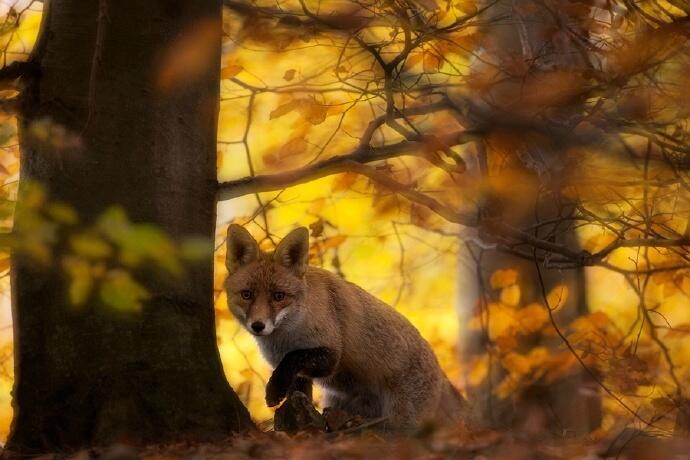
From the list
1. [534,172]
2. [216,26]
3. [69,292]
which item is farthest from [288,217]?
[69,292]

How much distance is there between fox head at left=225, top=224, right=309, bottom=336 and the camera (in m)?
6.27

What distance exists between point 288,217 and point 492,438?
6115 millimetres

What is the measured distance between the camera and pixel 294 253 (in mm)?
6500

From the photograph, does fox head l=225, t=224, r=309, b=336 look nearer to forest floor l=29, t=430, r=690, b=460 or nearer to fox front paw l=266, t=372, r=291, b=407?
fox front paw l=266, t=372, r=291, b=407

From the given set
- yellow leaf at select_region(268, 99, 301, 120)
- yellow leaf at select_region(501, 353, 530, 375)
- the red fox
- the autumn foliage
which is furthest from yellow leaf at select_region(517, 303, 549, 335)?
yellow leaf at select_region(268, 99, 301, 120)

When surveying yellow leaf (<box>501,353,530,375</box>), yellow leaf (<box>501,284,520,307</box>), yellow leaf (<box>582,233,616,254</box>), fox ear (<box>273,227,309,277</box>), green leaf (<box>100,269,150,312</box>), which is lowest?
yellow leaf (<box>501,353,530,375</box>)

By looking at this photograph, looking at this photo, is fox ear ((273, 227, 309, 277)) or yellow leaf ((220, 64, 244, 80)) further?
yellow leaf ((220, 64, 244, 80))

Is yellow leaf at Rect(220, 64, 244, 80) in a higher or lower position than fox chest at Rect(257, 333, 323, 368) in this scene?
higher

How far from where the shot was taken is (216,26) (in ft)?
18.9

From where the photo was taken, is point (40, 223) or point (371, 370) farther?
point (371, 370)

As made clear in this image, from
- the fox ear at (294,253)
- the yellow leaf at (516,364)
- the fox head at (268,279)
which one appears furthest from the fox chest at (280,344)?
the yellow leaf at (516,364)

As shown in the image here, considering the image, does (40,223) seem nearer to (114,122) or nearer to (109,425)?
(114,122)

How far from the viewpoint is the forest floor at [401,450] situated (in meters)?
4.14

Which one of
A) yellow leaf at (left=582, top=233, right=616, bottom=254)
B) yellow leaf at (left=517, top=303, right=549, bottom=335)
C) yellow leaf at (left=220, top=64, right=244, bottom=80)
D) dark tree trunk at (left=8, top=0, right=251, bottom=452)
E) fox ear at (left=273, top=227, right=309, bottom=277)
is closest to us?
dark tree trunk at (left=8, top=0, right=251, bottom=452)
